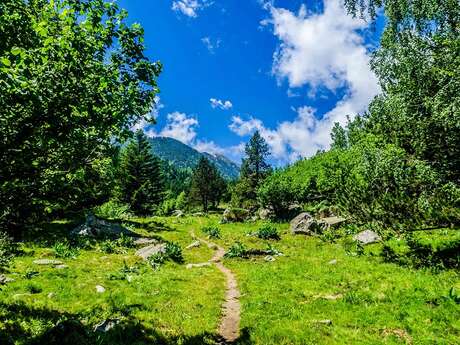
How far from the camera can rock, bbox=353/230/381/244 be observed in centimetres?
2667

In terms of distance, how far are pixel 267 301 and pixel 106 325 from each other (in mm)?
6921

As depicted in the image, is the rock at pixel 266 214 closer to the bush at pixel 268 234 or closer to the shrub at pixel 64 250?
the bush at pixel 268 234

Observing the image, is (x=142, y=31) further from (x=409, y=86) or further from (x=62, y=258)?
(x=62, y=258)

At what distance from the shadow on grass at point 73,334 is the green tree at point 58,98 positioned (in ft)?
10.8

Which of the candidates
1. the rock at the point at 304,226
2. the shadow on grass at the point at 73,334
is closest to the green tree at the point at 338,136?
the rock at the point at 304,226

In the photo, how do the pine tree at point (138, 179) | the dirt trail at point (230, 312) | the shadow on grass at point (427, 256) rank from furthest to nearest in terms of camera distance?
1. the pine tree at point (138, 179)
2. the shadow on grass at point (427, 256)
3. the dirt trail at point (230, 312)

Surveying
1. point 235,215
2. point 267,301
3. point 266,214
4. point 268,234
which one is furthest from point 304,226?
point 267,301

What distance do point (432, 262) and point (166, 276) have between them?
1423cm

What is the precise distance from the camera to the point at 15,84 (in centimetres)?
710

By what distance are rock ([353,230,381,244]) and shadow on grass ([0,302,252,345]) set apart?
17.3 m

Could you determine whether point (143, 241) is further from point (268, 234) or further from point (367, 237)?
point (367, 237)

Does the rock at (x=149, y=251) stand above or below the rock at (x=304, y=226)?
below

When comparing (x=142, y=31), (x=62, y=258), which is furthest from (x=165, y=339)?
(x=62, y=258)

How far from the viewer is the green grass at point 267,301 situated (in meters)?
11.6
